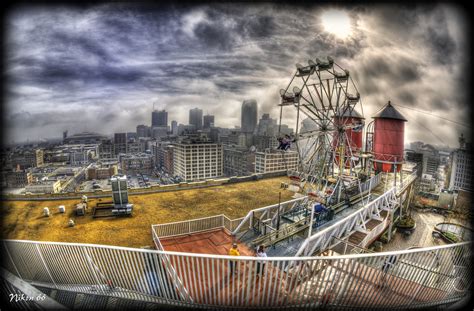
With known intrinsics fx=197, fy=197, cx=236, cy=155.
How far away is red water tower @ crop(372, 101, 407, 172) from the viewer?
16.3m

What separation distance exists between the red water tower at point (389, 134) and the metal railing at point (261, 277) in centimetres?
1219

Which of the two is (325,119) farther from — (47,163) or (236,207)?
(47,163)

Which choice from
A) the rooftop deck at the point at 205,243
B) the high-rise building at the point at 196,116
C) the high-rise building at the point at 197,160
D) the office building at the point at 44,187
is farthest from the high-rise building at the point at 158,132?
the rooftop deck at the point at 205,243

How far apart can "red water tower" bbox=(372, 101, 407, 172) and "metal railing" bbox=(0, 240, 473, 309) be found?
12193mm

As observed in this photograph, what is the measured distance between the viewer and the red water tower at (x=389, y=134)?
16297mm

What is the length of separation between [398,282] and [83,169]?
284 feet

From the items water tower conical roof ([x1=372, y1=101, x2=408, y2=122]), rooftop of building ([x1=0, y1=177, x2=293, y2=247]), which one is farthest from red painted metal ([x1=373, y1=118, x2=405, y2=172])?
rooftop of building ([x1=0, y1=177, x2=293, y2=247])

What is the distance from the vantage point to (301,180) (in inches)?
519

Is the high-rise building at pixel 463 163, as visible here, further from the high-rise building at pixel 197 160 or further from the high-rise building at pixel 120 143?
the high-rise building at pixel 120 143

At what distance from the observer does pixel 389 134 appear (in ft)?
54.0

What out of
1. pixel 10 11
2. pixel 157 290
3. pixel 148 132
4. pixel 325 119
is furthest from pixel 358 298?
pixel 148 132

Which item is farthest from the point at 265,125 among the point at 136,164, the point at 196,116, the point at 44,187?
the point at 44,187

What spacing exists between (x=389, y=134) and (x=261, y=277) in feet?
57.1

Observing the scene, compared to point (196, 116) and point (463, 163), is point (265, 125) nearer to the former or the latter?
point (196, 116)
